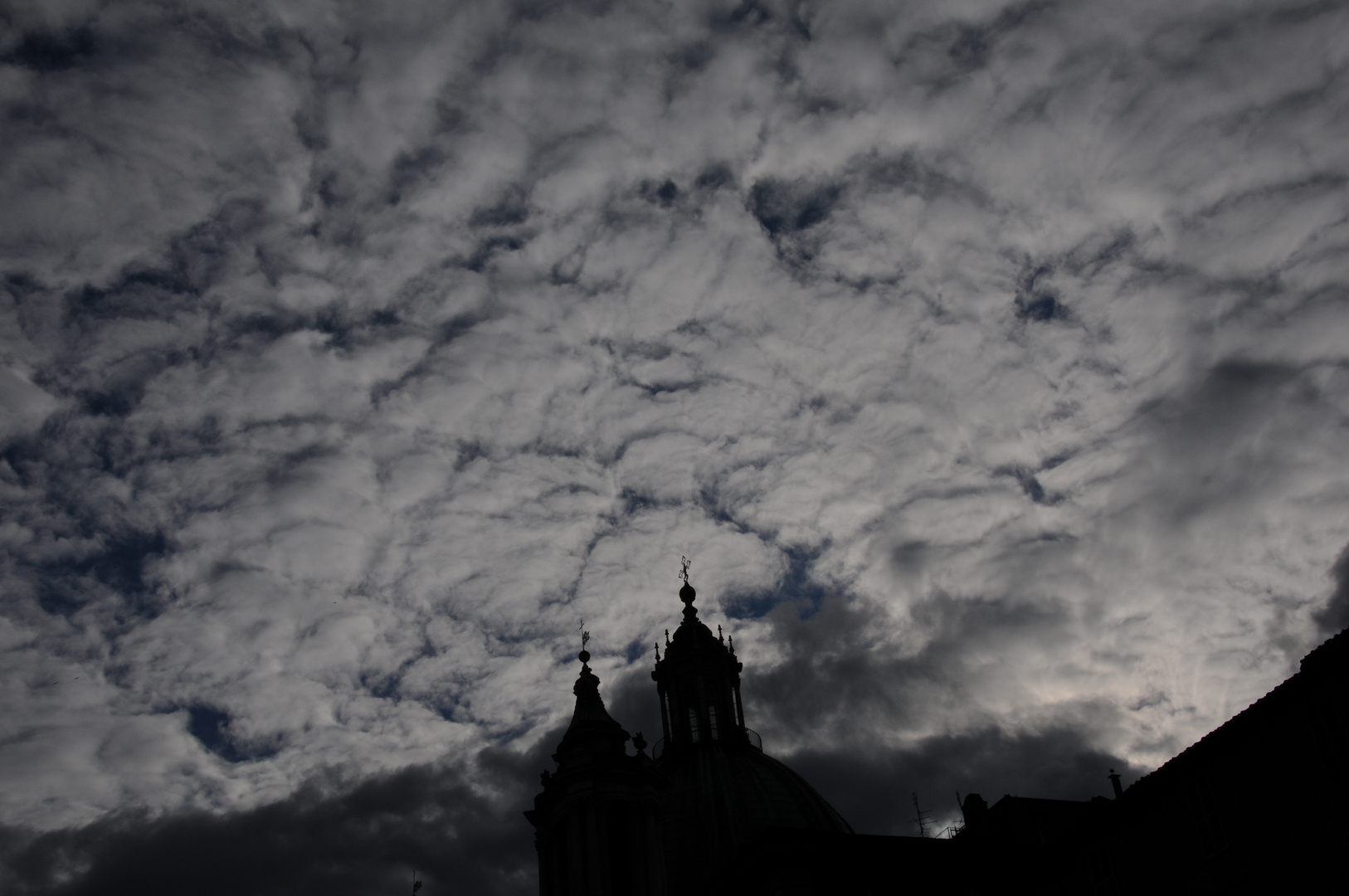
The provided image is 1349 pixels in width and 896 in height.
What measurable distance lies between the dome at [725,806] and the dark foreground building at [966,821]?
11 cm

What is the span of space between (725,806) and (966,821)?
48.1 feet

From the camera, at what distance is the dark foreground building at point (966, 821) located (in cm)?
2956

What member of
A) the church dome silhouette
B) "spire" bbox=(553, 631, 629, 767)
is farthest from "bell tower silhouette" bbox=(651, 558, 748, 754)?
"spire" bbox=(553, 631, 629, 767)

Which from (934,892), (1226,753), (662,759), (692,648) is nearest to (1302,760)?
→ (1226,753)

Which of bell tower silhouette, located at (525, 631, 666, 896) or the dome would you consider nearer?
bell tower silhouette, located at (525, 631, 666, 896)

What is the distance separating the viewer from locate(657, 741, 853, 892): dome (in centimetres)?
6406

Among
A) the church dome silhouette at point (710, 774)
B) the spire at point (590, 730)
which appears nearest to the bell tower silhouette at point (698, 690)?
the church dome silhouette at point (710, 774)

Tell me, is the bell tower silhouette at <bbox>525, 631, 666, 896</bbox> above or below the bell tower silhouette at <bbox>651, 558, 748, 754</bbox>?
below

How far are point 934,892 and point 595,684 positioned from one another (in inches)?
1053

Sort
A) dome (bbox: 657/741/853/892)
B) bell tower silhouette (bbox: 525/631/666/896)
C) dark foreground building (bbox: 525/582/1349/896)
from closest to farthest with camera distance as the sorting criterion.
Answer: dark foreground building (bbox: 525/582/1349/896) < bell tower silhouette (bbox: 525/631/666/896) < dome (bbox: 657/741/853/892)

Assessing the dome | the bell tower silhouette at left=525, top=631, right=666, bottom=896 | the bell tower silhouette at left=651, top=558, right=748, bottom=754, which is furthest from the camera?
the bell tower silhouette at left=651, top=558, right=748, bottom=754

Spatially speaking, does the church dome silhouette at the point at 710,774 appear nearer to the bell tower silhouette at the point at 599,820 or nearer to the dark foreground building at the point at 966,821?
the dark foreground building at the point at 966,821

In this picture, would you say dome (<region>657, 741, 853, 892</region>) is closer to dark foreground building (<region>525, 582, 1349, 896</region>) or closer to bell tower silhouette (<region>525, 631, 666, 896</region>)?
dark foreground building (<region>525, 582, 1349, 896</region>)

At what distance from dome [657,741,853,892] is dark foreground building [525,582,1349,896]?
0.11m
